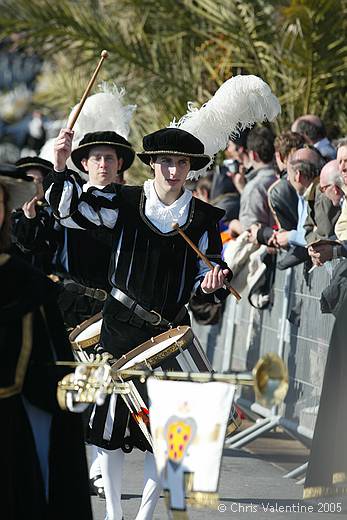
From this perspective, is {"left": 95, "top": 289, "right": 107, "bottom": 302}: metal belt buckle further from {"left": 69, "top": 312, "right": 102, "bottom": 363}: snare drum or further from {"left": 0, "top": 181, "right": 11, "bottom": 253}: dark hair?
{"left": 0, "top": 181, "right": 11, "bottom": 253}: dark hair

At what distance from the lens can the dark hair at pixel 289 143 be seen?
9.80 metres

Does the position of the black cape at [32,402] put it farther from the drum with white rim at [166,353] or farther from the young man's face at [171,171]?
the young man's face at [171,171]

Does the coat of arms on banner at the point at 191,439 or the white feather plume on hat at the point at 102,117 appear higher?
the white feather plume on hat at the point at 102,117

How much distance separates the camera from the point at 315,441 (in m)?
7.04

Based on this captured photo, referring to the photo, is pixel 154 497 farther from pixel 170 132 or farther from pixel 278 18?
pixel 278 18

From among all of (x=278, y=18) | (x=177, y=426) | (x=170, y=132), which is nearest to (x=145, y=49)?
(x=278, y=18)

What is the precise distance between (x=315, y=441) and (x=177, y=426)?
2.15m

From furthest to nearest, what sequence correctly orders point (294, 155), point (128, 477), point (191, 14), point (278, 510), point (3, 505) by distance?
point (191, 14), point (294, 155), point (128, 477), point (278, 510), point (3, 505)

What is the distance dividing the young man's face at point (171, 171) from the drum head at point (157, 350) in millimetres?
714

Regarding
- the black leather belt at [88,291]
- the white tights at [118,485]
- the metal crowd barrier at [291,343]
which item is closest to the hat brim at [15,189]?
the white tights at [118,485]

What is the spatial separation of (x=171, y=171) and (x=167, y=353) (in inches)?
35.7

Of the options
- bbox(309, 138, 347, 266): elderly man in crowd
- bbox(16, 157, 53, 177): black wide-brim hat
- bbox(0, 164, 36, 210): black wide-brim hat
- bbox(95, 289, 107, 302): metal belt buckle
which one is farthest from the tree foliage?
bbox(0, 164, 36, 210): black wide-brim hat

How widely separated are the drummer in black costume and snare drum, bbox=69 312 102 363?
119 cm

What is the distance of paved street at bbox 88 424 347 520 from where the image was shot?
7.64 meters
